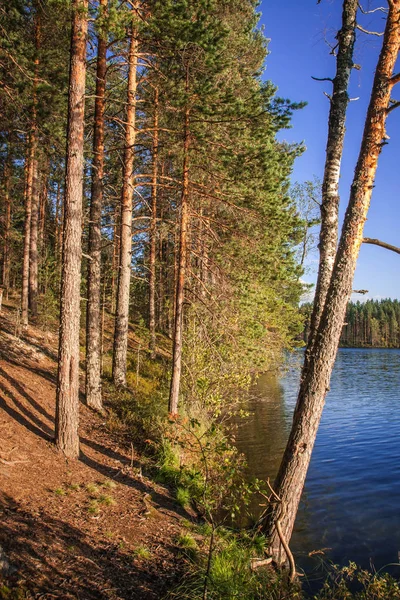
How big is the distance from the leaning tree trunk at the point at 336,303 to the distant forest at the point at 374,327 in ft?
327

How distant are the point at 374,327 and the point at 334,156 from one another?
10565 cm

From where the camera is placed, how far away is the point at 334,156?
5.45 meters

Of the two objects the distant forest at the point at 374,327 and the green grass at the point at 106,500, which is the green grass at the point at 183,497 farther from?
the distant forest at the point at 374,327

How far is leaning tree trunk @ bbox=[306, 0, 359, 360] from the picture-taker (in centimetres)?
538

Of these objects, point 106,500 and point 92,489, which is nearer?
point 106,500

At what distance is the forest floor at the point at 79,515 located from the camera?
3.86 m

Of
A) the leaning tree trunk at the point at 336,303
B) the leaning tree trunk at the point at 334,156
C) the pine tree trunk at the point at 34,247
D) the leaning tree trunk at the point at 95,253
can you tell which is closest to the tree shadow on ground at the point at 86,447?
the leaning tree trunk at the point at 95,253

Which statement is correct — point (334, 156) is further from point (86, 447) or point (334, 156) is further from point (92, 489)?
point (86, 447)

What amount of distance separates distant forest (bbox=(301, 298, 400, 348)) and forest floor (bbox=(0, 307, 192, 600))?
98688 mm

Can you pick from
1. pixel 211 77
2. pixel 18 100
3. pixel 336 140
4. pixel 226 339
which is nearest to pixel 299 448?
pixel 336 140

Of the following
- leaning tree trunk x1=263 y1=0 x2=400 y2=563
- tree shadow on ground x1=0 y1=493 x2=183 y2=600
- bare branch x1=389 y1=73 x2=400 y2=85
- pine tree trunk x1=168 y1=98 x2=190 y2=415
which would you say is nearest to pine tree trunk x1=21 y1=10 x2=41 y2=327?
pine tree trunk x1=168 y1=98 x2=190 y2=415

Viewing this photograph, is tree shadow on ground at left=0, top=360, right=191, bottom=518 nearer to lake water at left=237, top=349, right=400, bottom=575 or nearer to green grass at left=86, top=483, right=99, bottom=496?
green grass at left=86, top=483, right=99, bottom=496

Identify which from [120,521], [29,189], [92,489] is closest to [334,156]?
[120,521]

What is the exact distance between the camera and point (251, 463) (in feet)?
35.3
